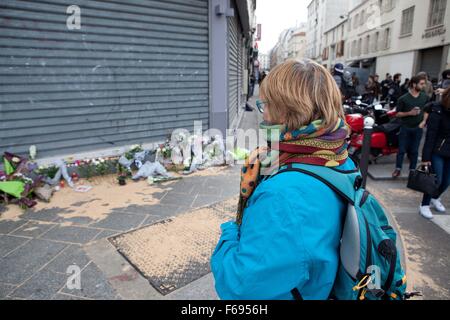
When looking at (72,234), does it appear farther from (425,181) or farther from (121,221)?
(425,181)

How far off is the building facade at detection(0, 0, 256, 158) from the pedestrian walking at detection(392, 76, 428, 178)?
3675 mm

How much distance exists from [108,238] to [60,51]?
3.20m

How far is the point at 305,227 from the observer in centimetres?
107

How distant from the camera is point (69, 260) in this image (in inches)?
122

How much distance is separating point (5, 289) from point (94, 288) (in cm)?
72

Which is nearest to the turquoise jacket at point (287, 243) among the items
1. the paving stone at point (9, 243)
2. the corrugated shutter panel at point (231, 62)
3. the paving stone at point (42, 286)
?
the paving stone at point (42, 286)

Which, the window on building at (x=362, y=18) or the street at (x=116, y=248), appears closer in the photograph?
the street at (x=116, y=248)

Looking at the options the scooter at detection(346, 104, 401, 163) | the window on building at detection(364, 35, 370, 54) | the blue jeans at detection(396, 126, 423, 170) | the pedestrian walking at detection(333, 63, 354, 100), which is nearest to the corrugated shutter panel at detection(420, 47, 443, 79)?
the window on building at detection(364, 35, 370, 54)

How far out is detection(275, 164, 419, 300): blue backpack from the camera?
117 centimetres

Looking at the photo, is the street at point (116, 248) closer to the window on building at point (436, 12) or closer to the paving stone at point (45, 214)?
the paving stone at point (45, 214)

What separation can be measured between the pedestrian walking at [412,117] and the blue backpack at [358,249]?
16.8ft

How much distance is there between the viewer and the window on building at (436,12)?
1864cm

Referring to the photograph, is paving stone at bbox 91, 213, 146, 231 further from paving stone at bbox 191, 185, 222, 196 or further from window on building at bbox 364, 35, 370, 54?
window on building at bbox 364, 35, 370, 54

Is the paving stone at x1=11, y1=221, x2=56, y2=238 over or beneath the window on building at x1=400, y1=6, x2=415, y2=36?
beneath
